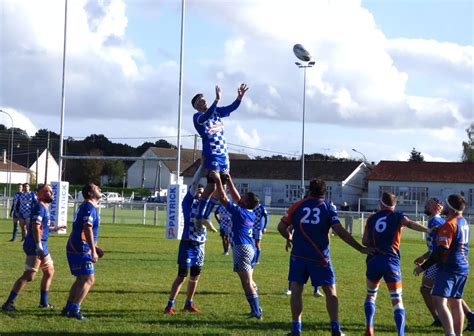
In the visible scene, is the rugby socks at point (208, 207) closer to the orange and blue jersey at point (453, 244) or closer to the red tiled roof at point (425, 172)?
the orange and blue jersey at point (453, 244)

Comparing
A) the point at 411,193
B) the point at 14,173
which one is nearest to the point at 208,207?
the point at 411,193

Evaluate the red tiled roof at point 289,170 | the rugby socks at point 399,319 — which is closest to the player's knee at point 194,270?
the rugby socks at point 399,319

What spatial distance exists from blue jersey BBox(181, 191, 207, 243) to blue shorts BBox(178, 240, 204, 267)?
0.27 ft

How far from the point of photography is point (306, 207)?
10.4 metres

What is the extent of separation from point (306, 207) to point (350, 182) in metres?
75.6

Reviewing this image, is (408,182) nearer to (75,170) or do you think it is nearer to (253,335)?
(75,170)

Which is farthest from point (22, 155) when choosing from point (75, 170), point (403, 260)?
point (403, 260)

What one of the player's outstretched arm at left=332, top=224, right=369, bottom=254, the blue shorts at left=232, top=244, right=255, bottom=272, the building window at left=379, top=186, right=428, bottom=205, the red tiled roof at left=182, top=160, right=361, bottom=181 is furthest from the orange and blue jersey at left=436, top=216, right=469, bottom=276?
the red tiled roof at left=182, top=160, right=361, bottom=181

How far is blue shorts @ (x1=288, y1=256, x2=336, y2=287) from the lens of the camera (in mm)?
10352

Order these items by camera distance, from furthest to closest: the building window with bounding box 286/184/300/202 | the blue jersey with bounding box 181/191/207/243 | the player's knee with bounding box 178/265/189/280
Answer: the building window with bounding box 286/184/300/202 < the player's knee with bounding box 178/265/189/280 < the blue jersey with bounding box 181/191/207/243

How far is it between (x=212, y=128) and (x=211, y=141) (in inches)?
8.1

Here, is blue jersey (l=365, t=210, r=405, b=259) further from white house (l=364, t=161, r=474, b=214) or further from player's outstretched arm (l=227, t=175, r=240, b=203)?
white house (l=364, t=161, r=474, b=214)

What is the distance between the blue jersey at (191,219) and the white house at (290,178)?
68.4 m

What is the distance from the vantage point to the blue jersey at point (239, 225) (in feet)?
40.3
